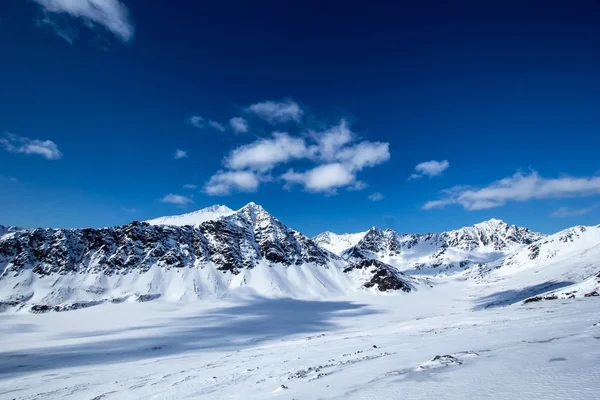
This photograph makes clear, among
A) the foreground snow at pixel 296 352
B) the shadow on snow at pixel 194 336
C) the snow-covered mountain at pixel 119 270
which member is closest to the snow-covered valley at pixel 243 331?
the foreground snow at pixel 296 352

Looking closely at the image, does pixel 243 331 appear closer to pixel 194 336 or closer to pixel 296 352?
pixel 194 336

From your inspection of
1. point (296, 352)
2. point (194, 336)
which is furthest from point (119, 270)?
point (296, 352)

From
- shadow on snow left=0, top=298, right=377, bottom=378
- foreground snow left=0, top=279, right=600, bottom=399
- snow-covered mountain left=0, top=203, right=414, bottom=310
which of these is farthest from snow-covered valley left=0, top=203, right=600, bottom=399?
snow-covered mountain left=0, top=203, right=414, bottom=310

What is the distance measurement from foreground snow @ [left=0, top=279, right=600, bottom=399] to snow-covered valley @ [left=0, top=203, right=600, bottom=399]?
0.47ft

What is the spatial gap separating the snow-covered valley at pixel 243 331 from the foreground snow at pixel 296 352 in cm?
14

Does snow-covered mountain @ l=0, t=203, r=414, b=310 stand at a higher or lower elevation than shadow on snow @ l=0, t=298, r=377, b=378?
higher

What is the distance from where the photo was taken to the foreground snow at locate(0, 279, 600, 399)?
31.7 ft

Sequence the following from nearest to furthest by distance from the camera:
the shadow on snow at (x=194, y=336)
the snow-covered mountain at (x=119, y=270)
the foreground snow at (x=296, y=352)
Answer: the foreground snow at (x=296, y=352)
the shadow on snow at (x=194, y=336)
the snow-covered mountain at (x=119, y=270)

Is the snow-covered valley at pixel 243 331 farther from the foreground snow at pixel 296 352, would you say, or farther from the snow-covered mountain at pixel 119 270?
the snow-covered mountain at pixel 119 270

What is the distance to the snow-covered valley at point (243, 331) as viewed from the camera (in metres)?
11.1

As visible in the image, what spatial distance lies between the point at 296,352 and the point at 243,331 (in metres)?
65.8

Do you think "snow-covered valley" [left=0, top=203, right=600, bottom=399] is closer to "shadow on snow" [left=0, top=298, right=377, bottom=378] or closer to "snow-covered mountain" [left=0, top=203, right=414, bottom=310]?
"shadow on snow" [left=0, top=298, right=377, bottom=378]

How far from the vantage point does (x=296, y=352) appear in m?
33.0

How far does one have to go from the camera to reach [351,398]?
9.35 meters
